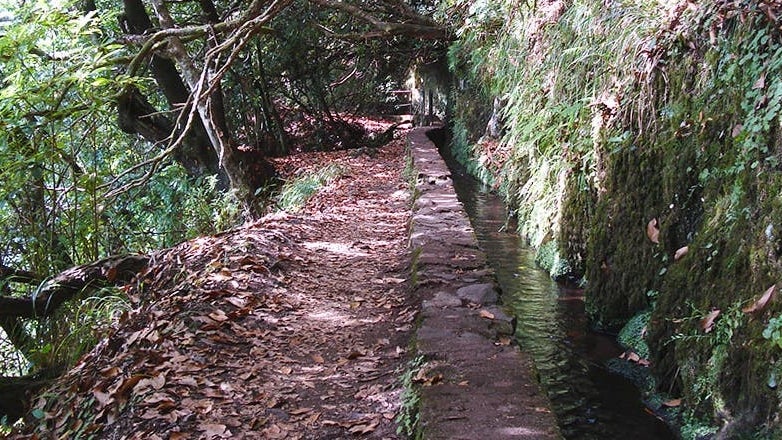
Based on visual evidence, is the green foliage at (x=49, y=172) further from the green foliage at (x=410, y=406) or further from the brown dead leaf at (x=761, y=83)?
the brown dead leaf at (x=761, y=83)

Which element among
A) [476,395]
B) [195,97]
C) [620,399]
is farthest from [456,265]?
[195,97]

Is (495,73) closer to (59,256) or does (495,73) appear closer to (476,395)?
(59,256)

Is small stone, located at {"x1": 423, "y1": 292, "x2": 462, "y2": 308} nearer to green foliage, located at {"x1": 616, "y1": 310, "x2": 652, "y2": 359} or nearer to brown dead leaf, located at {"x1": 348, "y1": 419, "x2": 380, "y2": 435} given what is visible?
brown dead leaf, located at {"x1": 348, "y1": 419, "x2": 380, "y2": 435}

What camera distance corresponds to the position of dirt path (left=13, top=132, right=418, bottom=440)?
9.64 ft

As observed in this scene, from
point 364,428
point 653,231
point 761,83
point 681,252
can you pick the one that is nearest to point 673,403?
point 681,252

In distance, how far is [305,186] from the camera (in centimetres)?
921

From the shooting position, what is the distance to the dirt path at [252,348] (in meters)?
2.94

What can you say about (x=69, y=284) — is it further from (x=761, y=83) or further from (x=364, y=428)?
(x=761, y=83)

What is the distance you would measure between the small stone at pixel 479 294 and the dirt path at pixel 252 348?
393 millimetres

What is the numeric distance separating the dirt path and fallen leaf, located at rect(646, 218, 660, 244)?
1.95 m

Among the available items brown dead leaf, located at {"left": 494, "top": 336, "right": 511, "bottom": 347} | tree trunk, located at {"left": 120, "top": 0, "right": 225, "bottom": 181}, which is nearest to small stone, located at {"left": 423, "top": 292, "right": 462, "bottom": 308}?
brown dead leaf, located at {"left": 494, "top": 336, "right": 511, "bottom": 347}

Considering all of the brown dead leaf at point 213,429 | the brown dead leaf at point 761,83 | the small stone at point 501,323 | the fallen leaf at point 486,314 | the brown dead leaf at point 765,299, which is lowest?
the brown dead leaf at point 213,429

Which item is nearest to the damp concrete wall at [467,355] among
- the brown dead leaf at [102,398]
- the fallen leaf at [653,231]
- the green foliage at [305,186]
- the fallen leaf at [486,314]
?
the fallen leaf at [486,314]

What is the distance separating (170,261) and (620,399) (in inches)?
144
